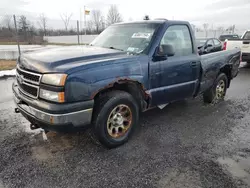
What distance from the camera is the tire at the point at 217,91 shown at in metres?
5.17

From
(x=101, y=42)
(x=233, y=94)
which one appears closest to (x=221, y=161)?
(x=101, y=42)

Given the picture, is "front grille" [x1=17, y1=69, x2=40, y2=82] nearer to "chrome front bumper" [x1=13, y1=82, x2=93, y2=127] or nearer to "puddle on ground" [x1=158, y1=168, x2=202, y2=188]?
"chrome front bumper" [x1=13, y1=82, x2=93, y2=127]

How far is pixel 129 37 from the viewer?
3.87 m

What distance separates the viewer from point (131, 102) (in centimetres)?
327

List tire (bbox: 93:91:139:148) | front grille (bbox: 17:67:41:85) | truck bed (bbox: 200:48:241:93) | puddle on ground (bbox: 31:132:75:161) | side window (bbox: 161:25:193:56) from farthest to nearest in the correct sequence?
truck bed (bbox: 200:48:241:93), side window (bbox: 161:25:193:56), puddle on ground (bbox: 31:132:75:161), tire (bbox: 93:91:139:148), front grille (bbox: 17:67:41:85)

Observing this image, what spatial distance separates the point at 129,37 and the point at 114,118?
153 centimetres

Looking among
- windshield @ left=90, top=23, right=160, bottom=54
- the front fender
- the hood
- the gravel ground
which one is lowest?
the gravel ground

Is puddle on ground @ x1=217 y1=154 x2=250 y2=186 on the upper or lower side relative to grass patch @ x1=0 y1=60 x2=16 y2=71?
lower

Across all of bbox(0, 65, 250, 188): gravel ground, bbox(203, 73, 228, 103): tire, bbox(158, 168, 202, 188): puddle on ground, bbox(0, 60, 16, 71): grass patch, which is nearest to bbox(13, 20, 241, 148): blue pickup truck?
bbox(0, 65, 250, 188): gravel ground

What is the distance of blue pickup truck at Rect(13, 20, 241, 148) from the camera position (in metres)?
2.62

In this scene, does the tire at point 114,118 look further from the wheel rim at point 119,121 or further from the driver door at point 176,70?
the driver door at point 176,70

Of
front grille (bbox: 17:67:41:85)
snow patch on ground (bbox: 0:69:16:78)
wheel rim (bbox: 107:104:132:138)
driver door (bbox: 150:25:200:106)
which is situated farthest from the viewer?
snow patch on ground (bbox: 0:69:16:78)

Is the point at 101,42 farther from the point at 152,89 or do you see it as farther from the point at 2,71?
the point at 2,71

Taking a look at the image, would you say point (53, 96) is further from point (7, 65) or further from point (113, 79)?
point (7, 65)
